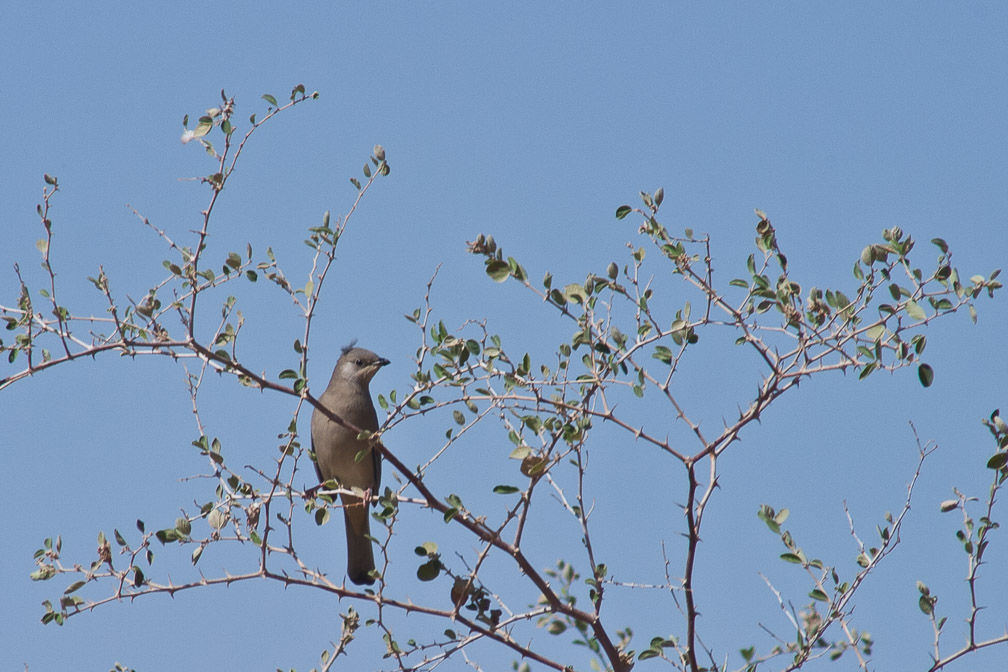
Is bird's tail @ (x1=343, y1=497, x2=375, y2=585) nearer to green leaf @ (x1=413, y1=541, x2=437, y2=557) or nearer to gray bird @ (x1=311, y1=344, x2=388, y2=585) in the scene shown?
gray bird @ (x1=311, y1=344, x2=388, y2=585)

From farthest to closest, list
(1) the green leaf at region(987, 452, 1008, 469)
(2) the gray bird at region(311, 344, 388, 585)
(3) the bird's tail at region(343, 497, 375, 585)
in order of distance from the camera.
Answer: (3) the bird's tail at region(343, 497, 375, 585), (2) the gray bird at region(311, 344, 388, 585), (1) the green leaf at region(987, 452, 1008, 469)

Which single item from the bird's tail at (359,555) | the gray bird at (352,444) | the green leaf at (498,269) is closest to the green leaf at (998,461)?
the green leaf at (498,269)

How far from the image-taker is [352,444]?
7.38 metres

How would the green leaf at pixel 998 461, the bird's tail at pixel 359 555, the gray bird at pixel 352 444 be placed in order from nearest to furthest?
the green leaf at pixel 998 461
the gray bird at pixel 352 444
the bird's tail at pixel 359 555

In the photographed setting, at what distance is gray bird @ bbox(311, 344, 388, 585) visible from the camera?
749 cm

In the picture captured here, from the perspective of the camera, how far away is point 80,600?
4309 mm

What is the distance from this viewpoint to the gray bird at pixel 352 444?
24.6 feet

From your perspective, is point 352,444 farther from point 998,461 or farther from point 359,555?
point 998,461

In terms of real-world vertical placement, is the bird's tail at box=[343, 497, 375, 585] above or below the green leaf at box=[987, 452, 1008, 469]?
above

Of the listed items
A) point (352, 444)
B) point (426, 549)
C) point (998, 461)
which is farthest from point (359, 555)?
point (998, 461)

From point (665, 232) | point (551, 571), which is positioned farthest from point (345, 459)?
point (665, 232)

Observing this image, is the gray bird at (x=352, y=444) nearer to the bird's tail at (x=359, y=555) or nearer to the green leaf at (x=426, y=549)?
the bird's tail at (x=359, y=555)

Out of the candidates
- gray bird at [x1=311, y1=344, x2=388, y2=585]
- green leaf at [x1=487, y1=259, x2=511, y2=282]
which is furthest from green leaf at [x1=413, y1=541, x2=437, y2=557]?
gray bird at [x1=311, y1=344, x2=388, y2=585]

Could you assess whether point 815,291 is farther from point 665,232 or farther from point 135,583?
point 135,583
